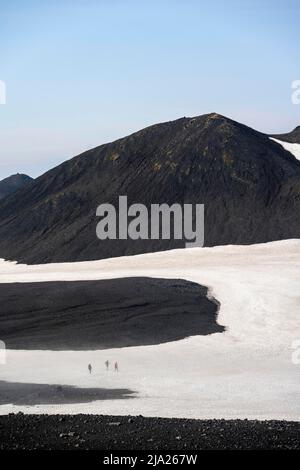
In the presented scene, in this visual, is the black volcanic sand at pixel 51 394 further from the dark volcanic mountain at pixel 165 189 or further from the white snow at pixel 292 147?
the white snow at pixel 292 147

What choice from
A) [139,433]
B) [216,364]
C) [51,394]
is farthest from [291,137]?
[139,433]

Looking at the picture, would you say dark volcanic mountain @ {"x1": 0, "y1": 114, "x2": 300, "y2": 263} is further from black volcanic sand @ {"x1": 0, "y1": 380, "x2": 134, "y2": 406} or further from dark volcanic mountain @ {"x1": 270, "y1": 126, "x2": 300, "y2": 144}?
black volcanic sand @ {"x1": 0, "y1": 380, "x2": 134, "y2": 406}

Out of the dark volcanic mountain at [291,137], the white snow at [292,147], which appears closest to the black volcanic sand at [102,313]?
the white snow at [292,147]

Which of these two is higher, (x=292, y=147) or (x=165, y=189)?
(x=292, y=147)

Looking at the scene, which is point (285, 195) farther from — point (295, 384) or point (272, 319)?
point (295, 384)

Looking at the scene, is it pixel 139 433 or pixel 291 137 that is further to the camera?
pixel 291 137

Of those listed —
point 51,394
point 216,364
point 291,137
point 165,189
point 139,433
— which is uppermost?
point 291,137

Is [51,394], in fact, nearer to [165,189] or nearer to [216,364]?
[216,364]
